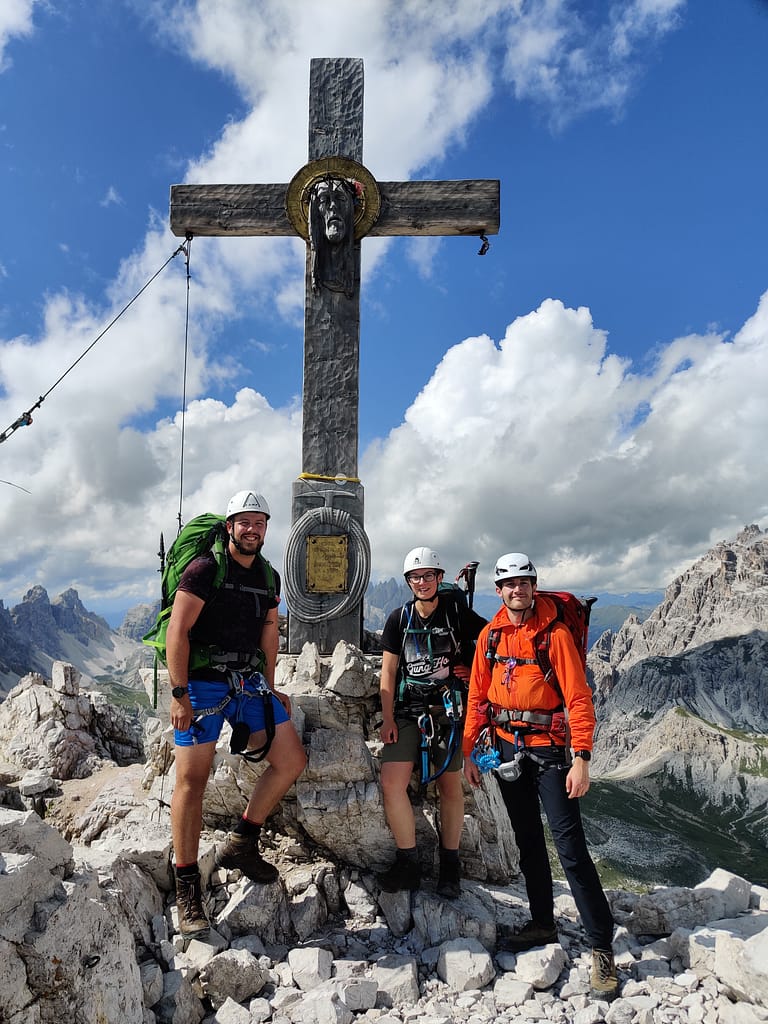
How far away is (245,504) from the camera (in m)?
6.61

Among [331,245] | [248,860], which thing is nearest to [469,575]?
[248,860]

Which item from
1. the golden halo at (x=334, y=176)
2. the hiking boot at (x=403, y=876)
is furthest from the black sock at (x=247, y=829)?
the golden halo at (x=334, y=176)

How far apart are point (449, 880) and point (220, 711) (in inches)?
131

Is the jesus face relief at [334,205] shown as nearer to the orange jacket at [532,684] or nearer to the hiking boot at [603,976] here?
the orange jacket at [532,684]

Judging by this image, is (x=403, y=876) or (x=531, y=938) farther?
(x=403, y=876)

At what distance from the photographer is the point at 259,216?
34.1ft

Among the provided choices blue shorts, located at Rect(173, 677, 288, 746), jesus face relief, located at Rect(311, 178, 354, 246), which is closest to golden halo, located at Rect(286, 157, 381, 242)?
jesus face relief, located at Rect(311, 178, 354, 246)

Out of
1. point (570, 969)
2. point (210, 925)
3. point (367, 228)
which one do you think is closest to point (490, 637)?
point (570, 969)

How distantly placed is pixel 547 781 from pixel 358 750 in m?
2.59

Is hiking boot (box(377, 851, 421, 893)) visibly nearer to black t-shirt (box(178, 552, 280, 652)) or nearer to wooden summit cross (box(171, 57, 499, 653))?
black t-shirt (box(178, 552, 280, 652))

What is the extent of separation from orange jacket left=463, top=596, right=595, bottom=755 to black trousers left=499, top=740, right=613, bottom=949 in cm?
28

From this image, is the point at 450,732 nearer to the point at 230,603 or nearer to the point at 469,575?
the point at 469,575

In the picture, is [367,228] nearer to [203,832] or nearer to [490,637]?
[490,637]

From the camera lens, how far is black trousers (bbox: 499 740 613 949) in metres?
→ 6.00
